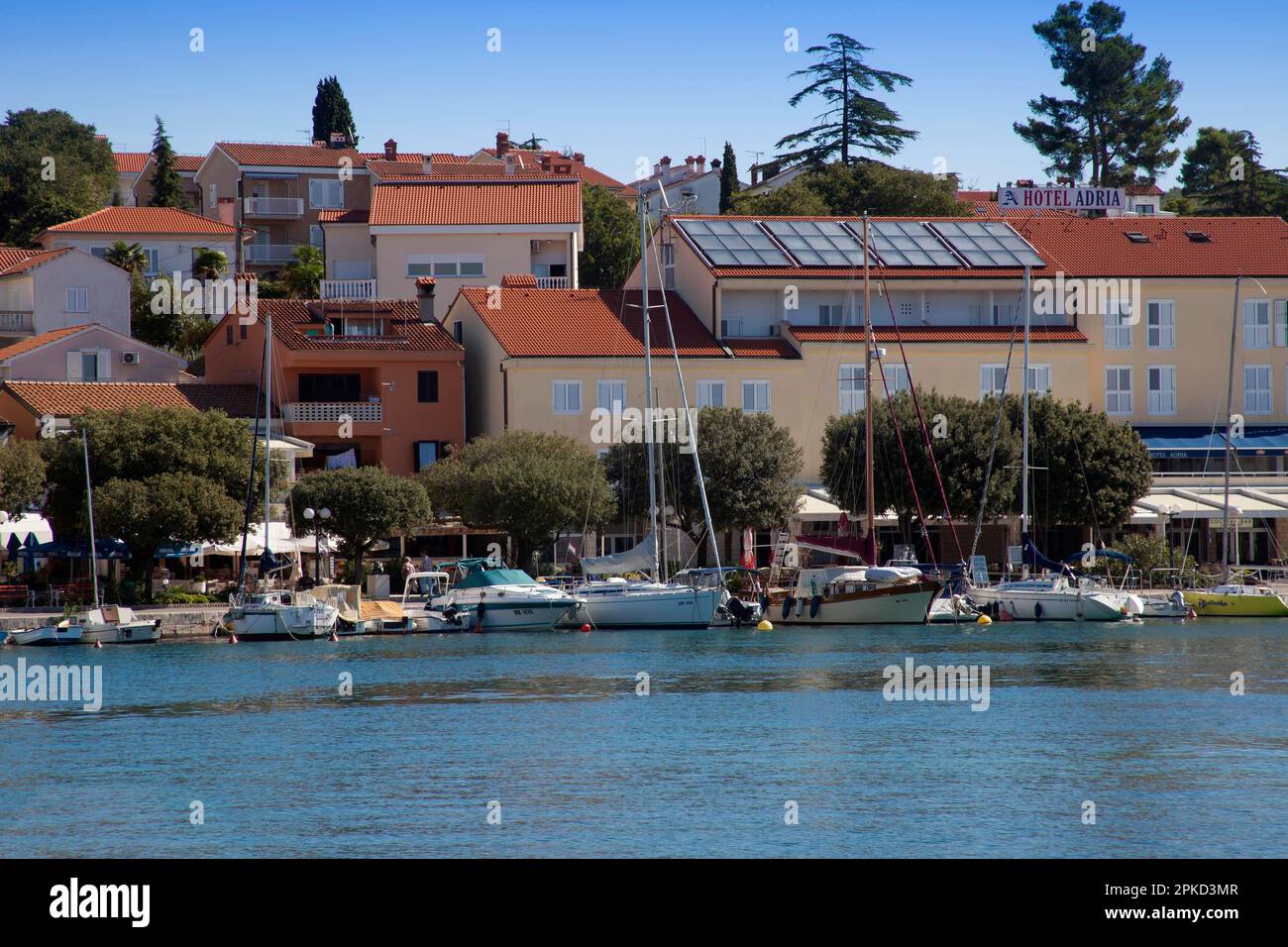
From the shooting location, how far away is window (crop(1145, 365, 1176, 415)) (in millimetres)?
70938

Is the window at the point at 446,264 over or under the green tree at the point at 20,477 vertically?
over

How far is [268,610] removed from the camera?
161ft

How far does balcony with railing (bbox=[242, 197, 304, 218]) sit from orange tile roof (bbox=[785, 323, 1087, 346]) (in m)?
39.5

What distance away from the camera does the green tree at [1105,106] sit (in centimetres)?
10081

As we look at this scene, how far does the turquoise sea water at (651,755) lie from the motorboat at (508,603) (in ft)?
15.8

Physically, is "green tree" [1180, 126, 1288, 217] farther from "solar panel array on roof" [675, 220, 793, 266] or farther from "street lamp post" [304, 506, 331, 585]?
"street lamp post" [304, 506, 331, 585]

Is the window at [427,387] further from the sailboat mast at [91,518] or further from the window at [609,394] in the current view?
the sailboat mast at [91,518]

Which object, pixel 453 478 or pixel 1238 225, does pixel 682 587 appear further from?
pixel 1238 225

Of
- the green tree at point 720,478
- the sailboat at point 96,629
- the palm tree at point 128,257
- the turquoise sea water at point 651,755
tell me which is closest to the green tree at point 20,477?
the sailboat at point 96,629

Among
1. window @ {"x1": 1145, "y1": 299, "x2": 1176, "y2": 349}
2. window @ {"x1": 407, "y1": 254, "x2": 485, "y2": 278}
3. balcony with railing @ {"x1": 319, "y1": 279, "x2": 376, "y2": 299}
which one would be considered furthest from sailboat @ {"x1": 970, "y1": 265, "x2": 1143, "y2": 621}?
balcony with railing @ {"x1": 319, "y1": 279, "x2": 376, "y2": 299}

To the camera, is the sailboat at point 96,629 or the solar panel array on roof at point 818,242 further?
the solar panel array on roof at point 818,242

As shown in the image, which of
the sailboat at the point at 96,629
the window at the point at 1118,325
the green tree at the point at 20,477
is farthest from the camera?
the window at the point at 1118,325

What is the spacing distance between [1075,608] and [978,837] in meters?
32.8

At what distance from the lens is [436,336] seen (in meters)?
67.2
